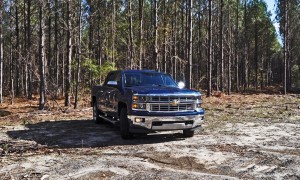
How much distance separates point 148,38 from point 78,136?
22275 millimetres

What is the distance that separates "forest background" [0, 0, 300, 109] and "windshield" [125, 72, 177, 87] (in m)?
9.31

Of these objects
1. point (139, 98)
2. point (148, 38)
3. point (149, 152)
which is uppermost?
point (148, 38)

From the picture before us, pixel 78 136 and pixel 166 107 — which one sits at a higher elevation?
pixel 166 107

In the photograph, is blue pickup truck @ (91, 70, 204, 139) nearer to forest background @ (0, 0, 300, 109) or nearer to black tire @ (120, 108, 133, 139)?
black tire @ (120, 108, 133, 139)

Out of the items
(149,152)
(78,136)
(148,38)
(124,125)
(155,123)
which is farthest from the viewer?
(148,38)

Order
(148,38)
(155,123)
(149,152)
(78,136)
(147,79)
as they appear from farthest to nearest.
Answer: (148,38), (147,79), (78,136), (155,123), (149,152)

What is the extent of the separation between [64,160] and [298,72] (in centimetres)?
7280

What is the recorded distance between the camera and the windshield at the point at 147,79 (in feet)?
36.1

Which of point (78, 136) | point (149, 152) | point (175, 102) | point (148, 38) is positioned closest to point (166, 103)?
point (175, 102)

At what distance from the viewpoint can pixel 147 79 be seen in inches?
443

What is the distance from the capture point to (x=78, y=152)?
841 cm

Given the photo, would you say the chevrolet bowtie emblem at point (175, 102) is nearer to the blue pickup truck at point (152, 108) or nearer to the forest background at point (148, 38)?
the blue pickup truck at point (152, 108)

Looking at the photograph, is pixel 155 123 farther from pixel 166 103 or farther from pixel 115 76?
pixel 115 76

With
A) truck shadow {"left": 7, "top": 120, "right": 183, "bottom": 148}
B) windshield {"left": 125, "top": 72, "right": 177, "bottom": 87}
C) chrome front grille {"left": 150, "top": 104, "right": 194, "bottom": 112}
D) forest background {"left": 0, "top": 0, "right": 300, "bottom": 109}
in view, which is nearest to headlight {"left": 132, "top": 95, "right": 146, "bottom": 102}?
chrome front grille {"left": 150, "top": 104, "right": 194, "bottom": 112}
